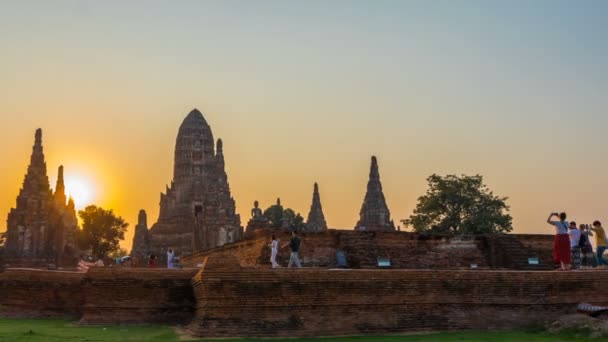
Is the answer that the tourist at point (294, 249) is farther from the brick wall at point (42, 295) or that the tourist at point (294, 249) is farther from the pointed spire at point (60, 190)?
the pointed spire at point (60, 190)

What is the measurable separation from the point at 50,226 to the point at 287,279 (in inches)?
1565

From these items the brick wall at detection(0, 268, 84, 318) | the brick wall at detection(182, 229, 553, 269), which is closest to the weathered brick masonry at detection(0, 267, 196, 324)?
the brick wall at detection(0, 268, 84, 318)

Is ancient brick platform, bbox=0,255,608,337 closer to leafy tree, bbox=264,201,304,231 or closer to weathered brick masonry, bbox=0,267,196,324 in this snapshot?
weathered brick masonry, bbox=0,267,196,324

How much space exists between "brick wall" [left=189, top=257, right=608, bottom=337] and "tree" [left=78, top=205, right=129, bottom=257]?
6650 cm

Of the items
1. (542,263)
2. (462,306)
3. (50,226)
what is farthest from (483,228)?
(462,306)

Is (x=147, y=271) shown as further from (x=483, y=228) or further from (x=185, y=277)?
(x=483, y=228)

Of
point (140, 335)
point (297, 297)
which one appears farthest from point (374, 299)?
point (140, 335)

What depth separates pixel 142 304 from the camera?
1391 cm

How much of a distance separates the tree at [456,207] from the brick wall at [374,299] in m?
30.4

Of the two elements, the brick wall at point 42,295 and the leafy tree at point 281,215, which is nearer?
the brick wall at point 42,295

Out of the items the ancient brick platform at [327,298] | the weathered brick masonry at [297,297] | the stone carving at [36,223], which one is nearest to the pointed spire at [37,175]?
the stone carving at [36,223]

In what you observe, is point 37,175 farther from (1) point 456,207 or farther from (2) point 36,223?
(1) point 456,207

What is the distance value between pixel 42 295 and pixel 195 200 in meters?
41.6

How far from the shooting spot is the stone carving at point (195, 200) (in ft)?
173
